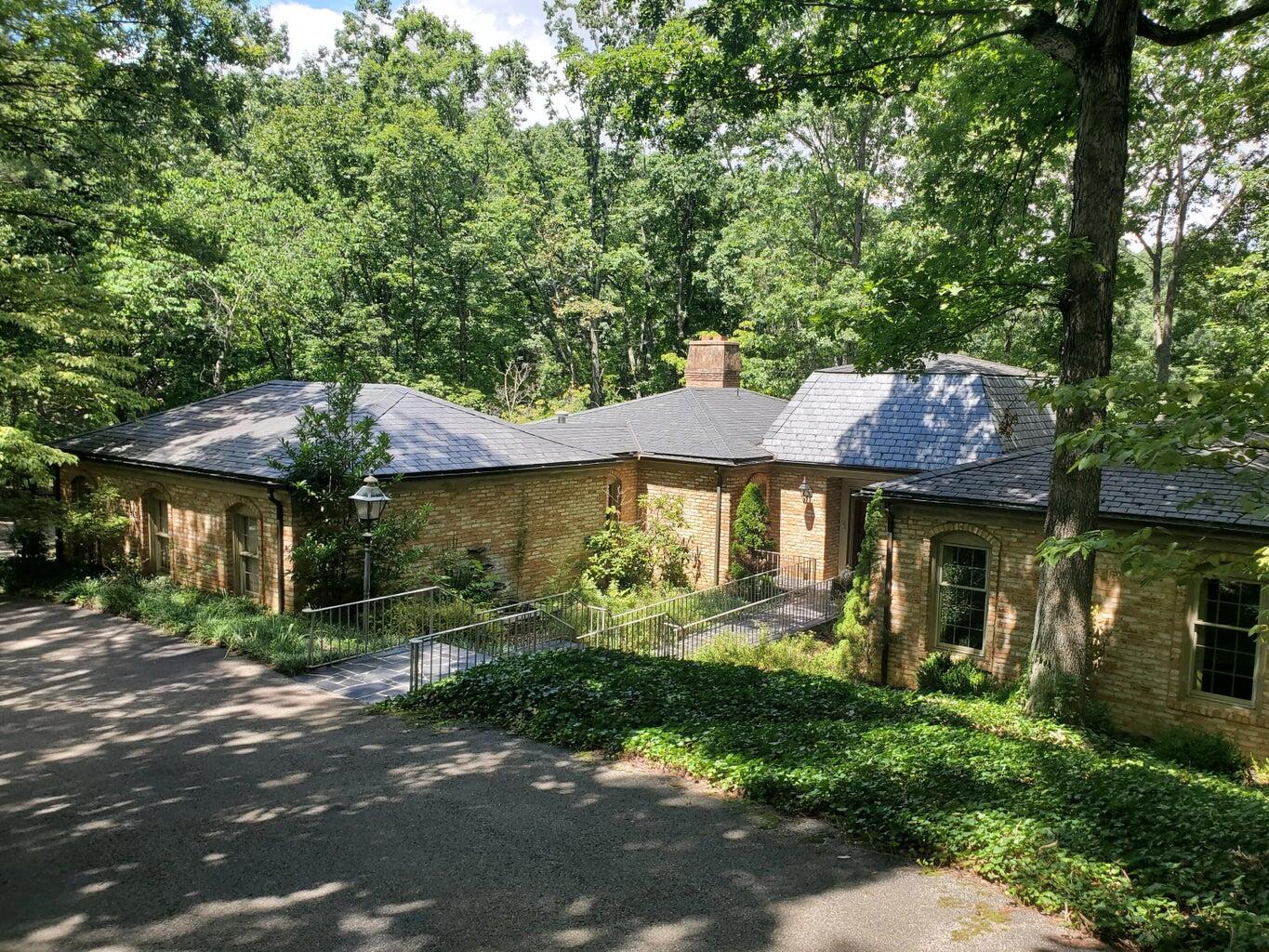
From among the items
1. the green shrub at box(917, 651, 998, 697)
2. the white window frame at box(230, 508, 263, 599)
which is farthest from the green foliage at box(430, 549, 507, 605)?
the green shrub at box(917, 651, 998, 697)

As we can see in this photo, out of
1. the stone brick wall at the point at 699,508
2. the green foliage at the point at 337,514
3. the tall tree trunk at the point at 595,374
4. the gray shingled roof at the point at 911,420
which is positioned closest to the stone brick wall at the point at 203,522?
the green foliage at the point at 337,514

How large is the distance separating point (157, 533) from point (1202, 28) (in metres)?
20.4

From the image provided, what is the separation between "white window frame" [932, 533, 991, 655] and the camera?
44.4ft

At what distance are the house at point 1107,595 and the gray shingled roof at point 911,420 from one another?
485cm

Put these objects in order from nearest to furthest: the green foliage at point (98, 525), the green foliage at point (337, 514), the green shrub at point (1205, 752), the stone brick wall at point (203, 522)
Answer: the green shrub at point (1205, 752)
the green foliage at point (337, 514)
the stone brick wall at point (203, 522)
the green foliage at point (98, 525)

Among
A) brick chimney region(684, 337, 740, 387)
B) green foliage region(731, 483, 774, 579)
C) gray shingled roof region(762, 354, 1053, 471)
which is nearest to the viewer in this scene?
gray shingled roof region(762, 354, 1053, 471)

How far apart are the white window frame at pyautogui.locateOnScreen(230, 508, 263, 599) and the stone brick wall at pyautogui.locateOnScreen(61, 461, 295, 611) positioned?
0.33ft

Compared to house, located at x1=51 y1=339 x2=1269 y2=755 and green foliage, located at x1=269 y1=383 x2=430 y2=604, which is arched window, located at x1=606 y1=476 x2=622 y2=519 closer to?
house, located at x1=51 y1=339 x2=1269 y2=755

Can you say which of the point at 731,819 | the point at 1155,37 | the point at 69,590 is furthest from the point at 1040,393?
the point at 69,590

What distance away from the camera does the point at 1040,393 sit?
24.0 feet

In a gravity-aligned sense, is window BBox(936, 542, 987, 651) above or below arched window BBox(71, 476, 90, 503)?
below

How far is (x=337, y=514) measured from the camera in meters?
15.1

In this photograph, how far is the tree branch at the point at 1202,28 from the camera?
938cm

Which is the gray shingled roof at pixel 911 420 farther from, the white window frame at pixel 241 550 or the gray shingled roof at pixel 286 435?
the white window frame at pixel 241 550
